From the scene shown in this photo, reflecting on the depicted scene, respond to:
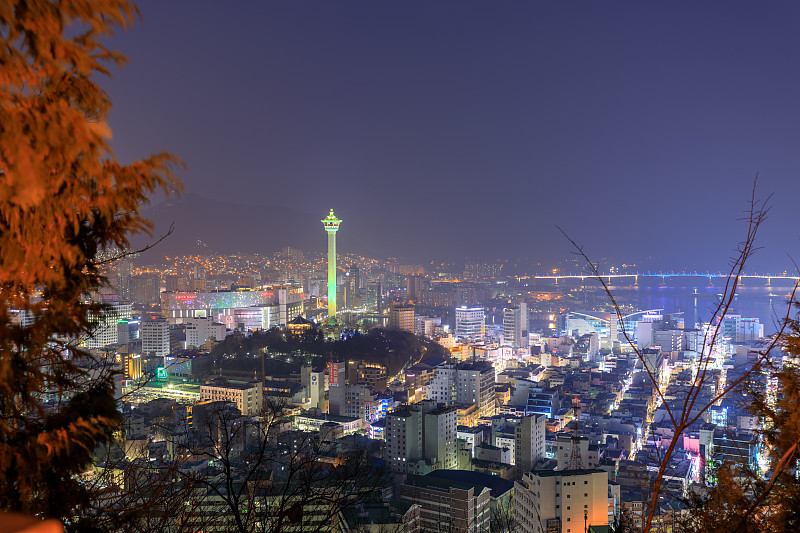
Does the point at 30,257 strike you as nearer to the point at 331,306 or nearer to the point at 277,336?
the point at 277,336

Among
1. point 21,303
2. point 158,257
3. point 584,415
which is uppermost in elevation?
point 158,257

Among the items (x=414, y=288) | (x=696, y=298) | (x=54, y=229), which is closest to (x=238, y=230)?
Result: (x=414, y=288)

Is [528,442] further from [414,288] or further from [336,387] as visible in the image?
[414,288]

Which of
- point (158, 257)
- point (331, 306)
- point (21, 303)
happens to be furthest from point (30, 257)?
point (158, 257)

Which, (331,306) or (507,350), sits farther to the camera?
(331,306)

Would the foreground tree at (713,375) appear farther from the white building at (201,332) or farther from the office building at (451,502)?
the white building at (201,332)

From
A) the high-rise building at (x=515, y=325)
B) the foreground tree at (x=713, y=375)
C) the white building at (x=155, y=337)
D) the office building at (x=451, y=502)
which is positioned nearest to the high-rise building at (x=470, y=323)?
the high-rise building at (x=515, y=325)
